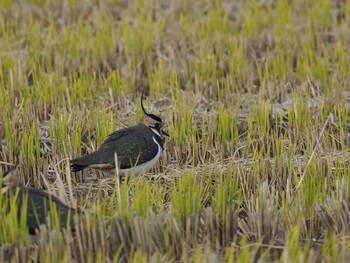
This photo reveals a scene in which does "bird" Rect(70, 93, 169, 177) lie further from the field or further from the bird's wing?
the field

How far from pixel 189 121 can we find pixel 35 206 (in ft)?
5.56

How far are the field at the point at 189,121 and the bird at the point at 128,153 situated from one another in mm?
115

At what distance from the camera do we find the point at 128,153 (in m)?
4.73

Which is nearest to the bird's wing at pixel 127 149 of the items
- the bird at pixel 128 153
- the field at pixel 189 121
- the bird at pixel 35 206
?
the bird at pixel 128 153

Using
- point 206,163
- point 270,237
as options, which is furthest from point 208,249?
point 206,163

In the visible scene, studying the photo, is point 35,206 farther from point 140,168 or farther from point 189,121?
point 189,121

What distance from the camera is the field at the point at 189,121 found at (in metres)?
3.65

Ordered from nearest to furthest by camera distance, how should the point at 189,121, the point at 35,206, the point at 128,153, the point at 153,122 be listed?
the point at 35,206
the point at 128,153
the point at 153,122
the point at 189,121

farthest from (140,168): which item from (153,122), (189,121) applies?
(189,121)

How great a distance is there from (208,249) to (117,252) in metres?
0.42

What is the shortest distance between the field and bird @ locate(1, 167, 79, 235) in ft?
0.25

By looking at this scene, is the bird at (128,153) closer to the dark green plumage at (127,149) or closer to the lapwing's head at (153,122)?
the dark green plumage at (127,149)

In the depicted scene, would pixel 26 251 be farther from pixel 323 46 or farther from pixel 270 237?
pixel 323 46

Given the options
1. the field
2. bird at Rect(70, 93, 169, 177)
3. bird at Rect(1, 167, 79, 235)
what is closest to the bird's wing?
bird at Rect(70, 93, 169, 177)
